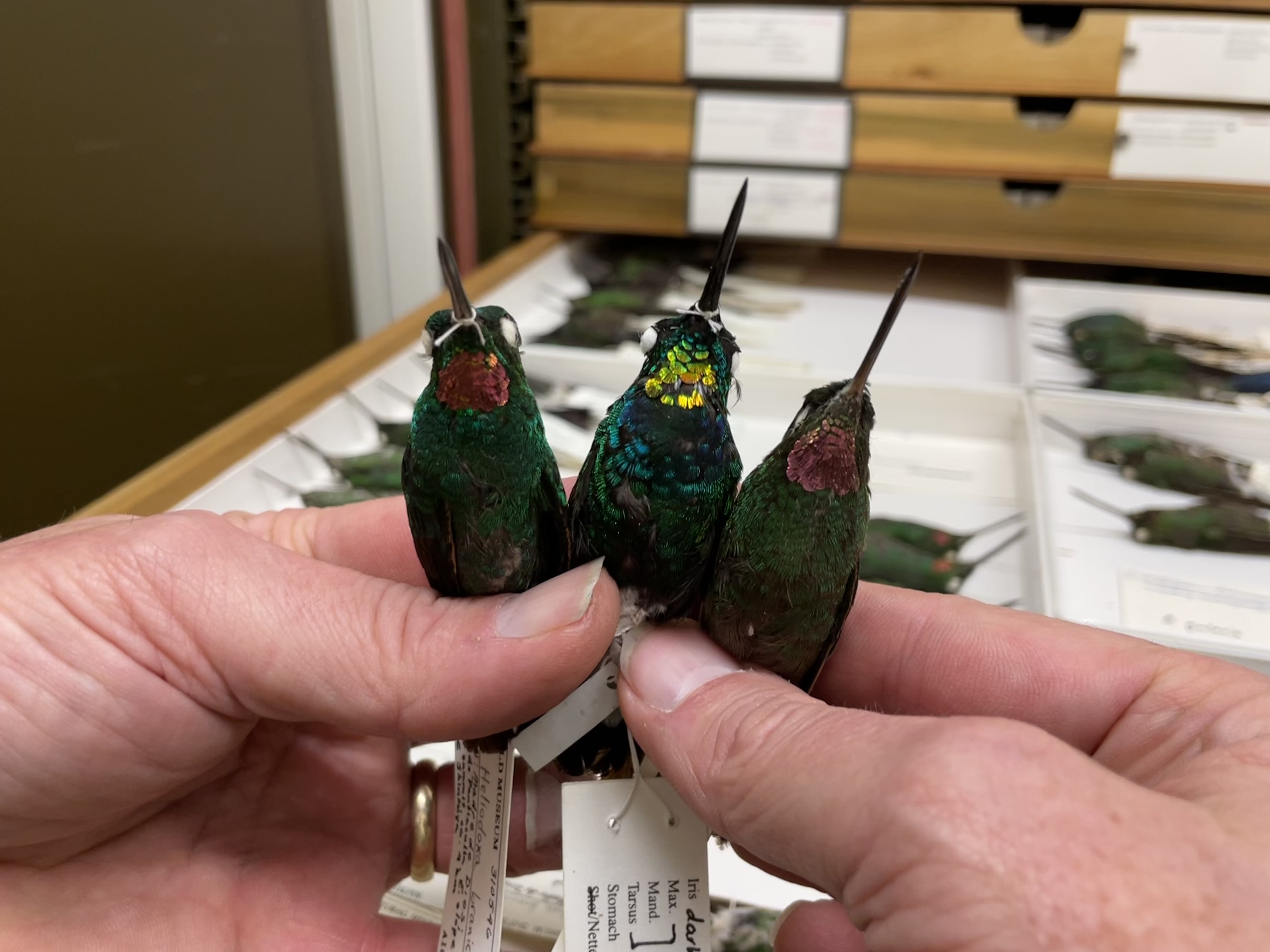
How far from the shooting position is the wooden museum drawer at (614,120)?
1.77m

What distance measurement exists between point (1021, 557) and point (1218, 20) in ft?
3.55

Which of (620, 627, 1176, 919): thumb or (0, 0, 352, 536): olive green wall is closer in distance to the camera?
(620, 627, 1176, 919): thumb

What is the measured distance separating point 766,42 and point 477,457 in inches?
57.4

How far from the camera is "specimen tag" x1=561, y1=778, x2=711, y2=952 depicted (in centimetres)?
59

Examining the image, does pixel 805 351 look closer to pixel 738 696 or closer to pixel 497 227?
pixel 497 227

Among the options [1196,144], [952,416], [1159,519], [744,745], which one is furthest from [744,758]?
[1196,144]

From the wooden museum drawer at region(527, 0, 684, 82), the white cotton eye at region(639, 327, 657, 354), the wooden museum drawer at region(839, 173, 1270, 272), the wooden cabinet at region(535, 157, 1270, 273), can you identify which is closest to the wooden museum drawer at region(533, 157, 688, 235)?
the wooden cabinet at region(535, 157, 1270, 273)

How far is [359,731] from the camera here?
604mm

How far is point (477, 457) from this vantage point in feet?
1.72

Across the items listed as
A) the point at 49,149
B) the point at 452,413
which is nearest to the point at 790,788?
the point at 452,413

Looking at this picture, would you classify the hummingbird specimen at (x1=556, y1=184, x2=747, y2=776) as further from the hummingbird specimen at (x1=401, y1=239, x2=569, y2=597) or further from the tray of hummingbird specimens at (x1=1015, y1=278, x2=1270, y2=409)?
the tray of hummingbird specimens at (x1=1015, y1=278, x2=1270, y2=409)

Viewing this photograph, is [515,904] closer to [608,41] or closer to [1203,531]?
[1203,531]

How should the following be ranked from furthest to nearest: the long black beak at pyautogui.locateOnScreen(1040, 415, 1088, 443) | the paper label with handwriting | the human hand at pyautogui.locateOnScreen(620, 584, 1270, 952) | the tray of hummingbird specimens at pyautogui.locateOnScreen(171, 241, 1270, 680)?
1. the long black beak at pyautogui.locateOnScreen(1040, 415, 1088, 443)
2. the tray of hummingbird specimens at pyautogui.locateOnScreen(171, 241, 1270, 680)
3. the paper label with handwriting
4. the human hand at pyautogui.locateOnScreen(620, 584, 1270, 952)

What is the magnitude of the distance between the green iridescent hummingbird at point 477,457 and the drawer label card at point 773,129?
1.34 metres
